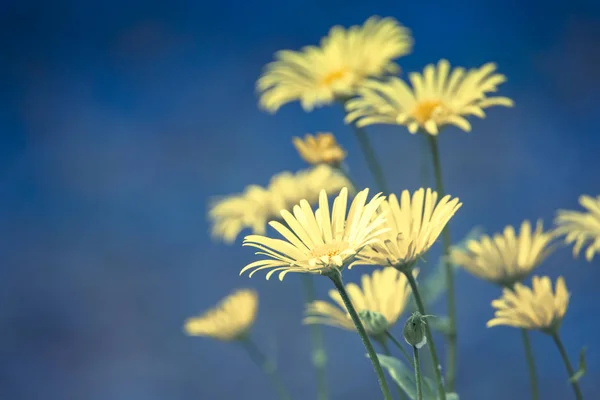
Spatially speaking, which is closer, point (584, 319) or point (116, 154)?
point (584, 319)

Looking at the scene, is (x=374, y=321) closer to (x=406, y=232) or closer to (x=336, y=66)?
(x=406, y=232)

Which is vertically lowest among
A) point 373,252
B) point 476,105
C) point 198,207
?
point 373,252

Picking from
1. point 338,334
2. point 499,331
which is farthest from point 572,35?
point 338,334

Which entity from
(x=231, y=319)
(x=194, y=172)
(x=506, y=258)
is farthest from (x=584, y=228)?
(x=194, y=172)

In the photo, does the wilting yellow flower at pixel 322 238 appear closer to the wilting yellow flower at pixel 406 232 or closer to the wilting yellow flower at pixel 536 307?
the wilting yellow flower at pixel 406 232

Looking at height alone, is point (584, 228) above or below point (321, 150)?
below

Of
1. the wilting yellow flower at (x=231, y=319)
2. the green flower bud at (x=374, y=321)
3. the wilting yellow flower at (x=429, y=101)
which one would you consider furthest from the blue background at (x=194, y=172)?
the green flower bud at (x=374, y=321)

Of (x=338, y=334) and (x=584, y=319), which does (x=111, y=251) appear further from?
(x=584, y=319)

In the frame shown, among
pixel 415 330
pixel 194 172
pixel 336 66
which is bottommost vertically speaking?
pixel 415 330
